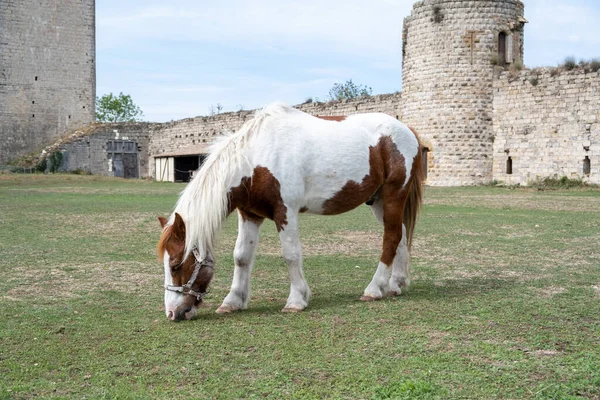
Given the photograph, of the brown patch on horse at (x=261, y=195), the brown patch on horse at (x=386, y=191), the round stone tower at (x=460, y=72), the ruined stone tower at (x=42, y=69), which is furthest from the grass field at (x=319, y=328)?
the ruined stone tower at (x=42, y=69)

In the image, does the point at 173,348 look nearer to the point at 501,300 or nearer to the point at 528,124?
the point at 501,300

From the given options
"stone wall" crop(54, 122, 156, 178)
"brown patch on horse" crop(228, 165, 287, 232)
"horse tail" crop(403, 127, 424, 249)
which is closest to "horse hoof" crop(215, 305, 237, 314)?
"brown patch on horse" crop(228, 165, 287, 232)

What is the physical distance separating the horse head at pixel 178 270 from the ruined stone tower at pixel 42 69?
43028mm

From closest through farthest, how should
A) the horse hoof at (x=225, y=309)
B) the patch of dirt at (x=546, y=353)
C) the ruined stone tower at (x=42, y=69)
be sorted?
the patch of dirt at (x=546, y=353), the horse hoof at (x=225, y=309), the ruined stone tower at (x=42, y=69)

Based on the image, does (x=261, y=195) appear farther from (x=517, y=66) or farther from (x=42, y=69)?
(x=42, y=69)

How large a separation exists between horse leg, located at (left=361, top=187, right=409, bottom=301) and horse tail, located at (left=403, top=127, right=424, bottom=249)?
210mm

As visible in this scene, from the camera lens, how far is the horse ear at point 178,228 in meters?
5.38

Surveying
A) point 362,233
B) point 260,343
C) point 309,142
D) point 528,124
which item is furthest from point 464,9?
point 260,343

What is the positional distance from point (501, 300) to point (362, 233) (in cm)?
578

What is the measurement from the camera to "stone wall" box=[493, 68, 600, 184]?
24.7 m

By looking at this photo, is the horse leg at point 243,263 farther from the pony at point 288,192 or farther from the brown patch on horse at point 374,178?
the brown patch on horse at point 374,178

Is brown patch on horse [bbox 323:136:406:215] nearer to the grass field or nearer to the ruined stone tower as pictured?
the grass field

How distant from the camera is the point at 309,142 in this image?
621 centimetres

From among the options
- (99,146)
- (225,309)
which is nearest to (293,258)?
(225,309)
